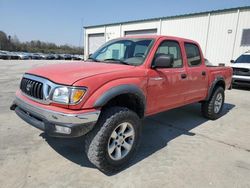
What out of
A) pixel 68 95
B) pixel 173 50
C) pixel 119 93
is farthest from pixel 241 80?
pixel 68 95

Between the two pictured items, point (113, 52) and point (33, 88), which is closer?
point (33, 88)

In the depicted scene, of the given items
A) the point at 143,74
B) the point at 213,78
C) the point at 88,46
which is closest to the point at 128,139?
the point at 143,74

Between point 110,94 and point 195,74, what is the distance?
2438mm

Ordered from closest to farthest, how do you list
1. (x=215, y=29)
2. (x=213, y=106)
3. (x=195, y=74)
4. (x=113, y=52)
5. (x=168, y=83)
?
(x=168, y=83)
(x=113, y=52)
(x=195, y=74)
(x=213, y=106)
(x=215, y=29)

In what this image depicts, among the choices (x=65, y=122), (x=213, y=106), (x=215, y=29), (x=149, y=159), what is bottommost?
(x=149, y=159)

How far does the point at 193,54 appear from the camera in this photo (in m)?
4.55

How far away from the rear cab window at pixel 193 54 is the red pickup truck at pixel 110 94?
91mm

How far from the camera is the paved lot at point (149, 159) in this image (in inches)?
104

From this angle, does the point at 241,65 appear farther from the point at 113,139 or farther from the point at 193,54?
the point at 113,139

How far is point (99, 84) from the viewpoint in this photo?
2.56m

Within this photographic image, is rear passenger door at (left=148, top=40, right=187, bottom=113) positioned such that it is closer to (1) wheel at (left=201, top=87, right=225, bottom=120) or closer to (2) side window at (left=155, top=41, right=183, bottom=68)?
(2) side window at (left=155, top=41, right=183, bottom=68)

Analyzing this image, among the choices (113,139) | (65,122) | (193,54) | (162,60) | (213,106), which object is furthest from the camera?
(213,106)

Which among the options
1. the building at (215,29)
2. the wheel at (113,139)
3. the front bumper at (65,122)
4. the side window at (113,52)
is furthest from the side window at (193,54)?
the building at (215,29)

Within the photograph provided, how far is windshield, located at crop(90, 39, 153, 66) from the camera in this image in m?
3.41
